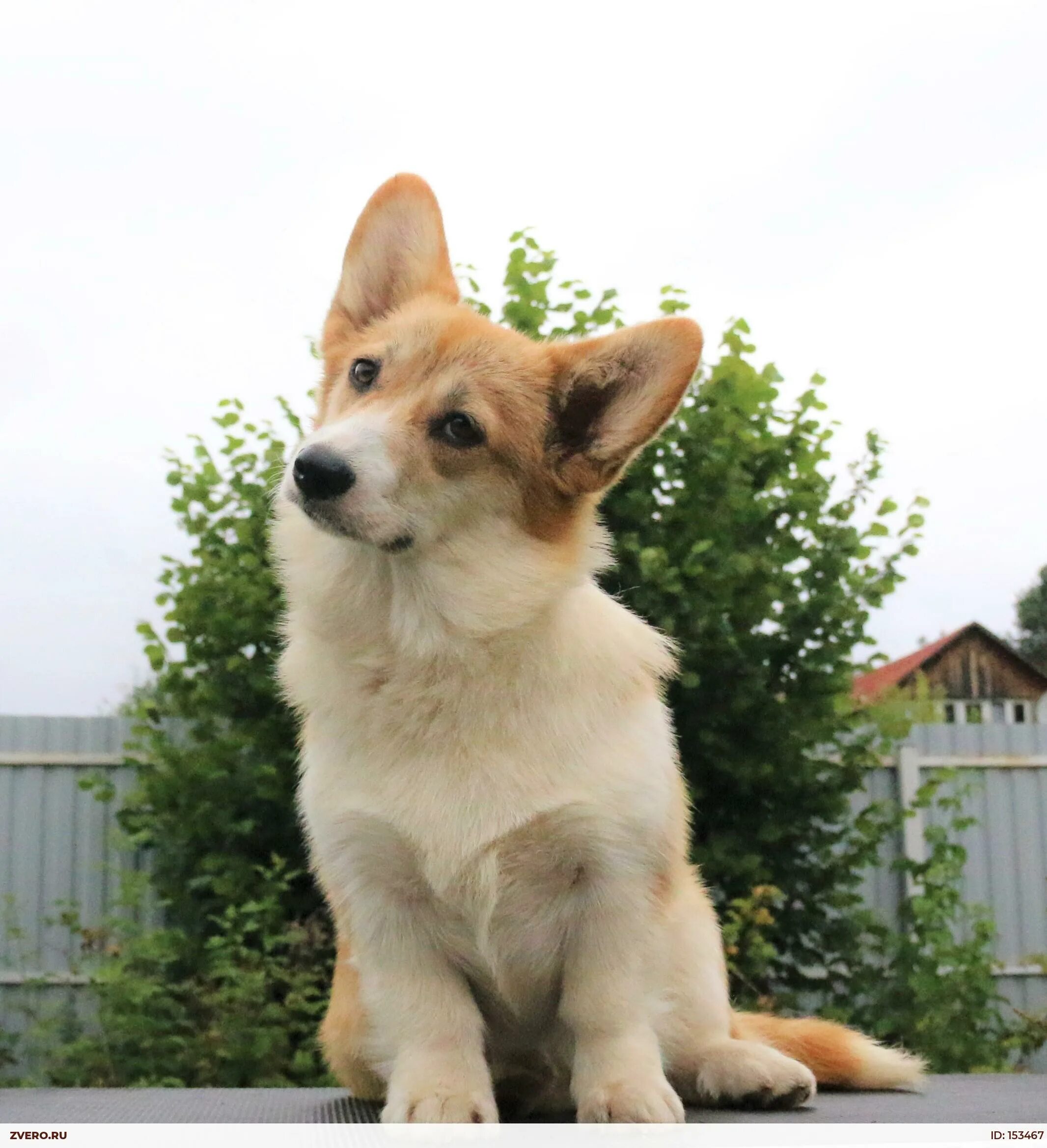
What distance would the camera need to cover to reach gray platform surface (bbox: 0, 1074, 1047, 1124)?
1.63 metres

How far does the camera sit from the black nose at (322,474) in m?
1.49

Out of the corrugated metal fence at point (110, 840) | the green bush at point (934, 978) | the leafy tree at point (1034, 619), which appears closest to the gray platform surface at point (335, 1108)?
the green bush at point (934, 978)

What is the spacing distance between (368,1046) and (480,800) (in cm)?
42

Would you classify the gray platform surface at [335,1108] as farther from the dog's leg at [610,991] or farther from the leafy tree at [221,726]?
the leafy tree at [221,726]

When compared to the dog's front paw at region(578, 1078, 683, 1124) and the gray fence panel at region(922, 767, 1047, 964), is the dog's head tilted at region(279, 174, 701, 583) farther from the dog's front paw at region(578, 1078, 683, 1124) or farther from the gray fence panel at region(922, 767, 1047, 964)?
the gray fence panel at region(922, 767, 1047, 964)

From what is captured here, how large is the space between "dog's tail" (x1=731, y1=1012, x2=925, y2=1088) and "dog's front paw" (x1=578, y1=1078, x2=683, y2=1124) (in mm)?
441

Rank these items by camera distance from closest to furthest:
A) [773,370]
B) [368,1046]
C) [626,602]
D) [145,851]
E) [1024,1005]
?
[368,1046] → [626,602] → [773,370] → [145,851] → [1024,1005]

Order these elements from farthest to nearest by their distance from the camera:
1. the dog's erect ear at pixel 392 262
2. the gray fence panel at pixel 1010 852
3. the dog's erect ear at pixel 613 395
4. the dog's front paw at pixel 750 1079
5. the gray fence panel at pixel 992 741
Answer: the gray fence panel at pixel 992 741, the gray fence panel at pixel 1010 852, the dog's erect ear at pixel 392 262, the dog's front paw at pixel 750 1079, the dog's erect ear at pixel 613 395

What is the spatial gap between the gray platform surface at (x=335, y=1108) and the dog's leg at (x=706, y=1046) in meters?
0.04

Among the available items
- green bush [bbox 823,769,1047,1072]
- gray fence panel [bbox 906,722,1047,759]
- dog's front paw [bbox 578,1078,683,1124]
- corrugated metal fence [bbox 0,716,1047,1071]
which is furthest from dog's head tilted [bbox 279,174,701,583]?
gray fence panel [bbox 906,722,1047,759]

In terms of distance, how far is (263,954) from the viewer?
336cm

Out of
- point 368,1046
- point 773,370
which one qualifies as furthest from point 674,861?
point 773,370

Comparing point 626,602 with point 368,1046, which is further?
point 626,602

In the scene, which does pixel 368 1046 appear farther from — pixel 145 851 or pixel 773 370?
pixel 145 851
